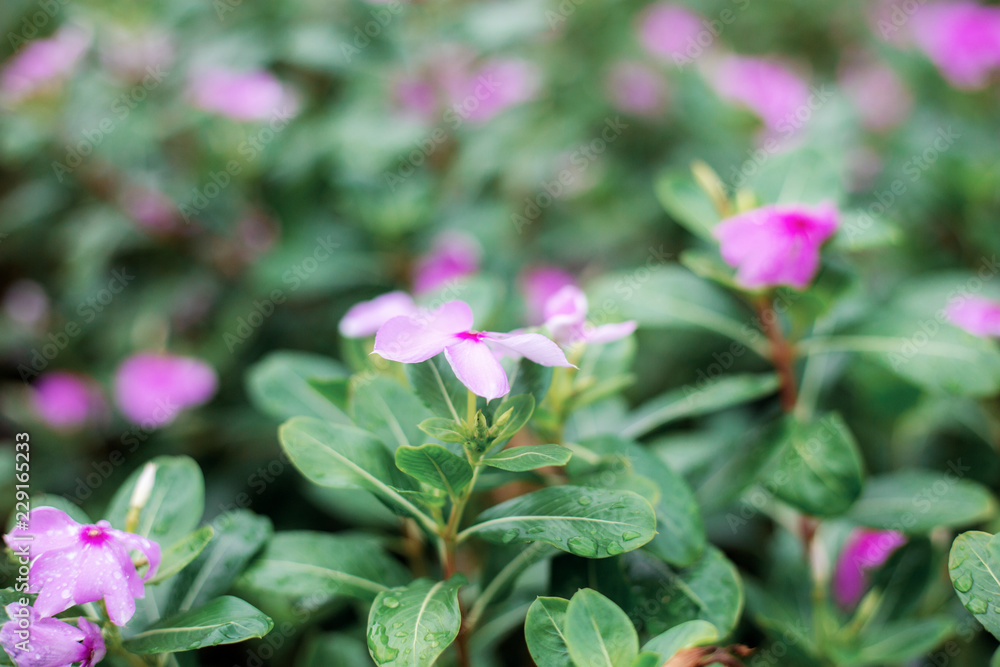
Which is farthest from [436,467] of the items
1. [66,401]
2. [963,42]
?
[963,42]

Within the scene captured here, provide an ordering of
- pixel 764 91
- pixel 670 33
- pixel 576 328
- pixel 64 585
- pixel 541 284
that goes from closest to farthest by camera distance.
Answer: pixel 64 585
pixel 576 328
pixel 541 284
pixel 764 91
pixel 670 33

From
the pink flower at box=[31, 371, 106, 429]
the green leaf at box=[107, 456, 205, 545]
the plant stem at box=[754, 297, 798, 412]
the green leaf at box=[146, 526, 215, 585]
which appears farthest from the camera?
the pink flower at box=[31, 371, 106, 429]

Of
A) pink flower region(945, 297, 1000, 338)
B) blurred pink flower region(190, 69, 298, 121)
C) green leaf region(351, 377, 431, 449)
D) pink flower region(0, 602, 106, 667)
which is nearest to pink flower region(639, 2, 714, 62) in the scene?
blurred pink flower region(190, 69, 298, 121)

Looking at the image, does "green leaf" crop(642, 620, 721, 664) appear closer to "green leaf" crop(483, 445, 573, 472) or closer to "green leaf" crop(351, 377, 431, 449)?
"green leaf" crop(483, 445, 573, 472)

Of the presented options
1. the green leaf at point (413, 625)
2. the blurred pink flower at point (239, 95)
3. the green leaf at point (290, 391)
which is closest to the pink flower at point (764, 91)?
the blurred pink flower at point (239, 95)

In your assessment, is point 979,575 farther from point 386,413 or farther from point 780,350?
point 386,413
